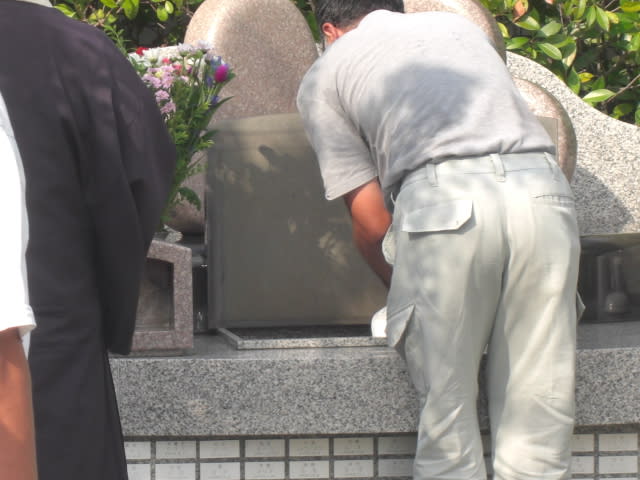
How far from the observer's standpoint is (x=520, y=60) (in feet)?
19.1

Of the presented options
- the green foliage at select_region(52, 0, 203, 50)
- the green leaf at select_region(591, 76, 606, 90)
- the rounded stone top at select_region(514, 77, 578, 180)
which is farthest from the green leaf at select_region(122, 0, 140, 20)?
the green leaf at select_region(591, 76, 606, 90)

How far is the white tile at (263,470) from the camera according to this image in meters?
3.37

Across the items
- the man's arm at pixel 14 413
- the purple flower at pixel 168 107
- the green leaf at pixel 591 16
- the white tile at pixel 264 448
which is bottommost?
the white tile at pixel 264 448

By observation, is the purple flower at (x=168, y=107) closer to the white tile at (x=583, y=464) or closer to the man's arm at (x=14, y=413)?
the white tile at (x=583, y=464)

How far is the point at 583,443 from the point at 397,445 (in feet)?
1.87

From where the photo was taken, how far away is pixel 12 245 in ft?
4.90

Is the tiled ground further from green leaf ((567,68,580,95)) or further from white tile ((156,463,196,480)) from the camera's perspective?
green leaf ((567,68,580,95))

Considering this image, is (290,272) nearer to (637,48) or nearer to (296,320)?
(296,320)

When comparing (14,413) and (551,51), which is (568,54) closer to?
(551,51)

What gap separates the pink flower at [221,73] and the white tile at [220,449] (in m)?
1.14

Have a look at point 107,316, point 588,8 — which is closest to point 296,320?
point 107,316

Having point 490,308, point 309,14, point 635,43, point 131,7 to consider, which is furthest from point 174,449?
point 635,43

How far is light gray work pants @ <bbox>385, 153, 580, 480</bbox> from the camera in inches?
115

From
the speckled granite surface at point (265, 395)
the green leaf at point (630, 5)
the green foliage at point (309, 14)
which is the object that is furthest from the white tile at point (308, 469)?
the green leaf at point (630, 5)
